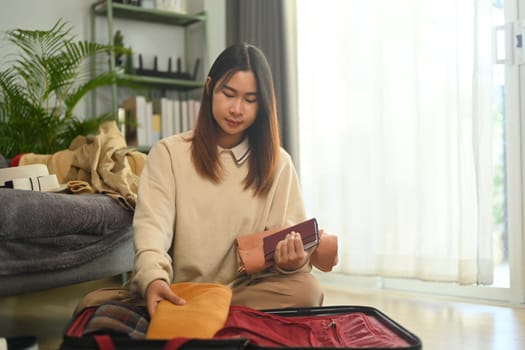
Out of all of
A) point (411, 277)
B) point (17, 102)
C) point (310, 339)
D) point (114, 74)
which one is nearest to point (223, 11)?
point (114, 74)

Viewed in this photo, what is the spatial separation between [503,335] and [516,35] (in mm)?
1224

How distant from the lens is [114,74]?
129 inches

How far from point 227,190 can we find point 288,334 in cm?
44

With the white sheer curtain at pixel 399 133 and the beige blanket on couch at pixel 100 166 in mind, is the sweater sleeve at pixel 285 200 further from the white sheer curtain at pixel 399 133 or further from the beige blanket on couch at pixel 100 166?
the white sheer curtain at pixel 399 133

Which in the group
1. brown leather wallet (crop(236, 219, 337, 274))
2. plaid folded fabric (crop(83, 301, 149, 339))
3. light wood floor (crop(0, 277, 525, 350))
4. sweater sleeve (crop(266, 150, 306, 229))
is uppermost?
sweater sleeve (crop(266, 150, 306, 229))

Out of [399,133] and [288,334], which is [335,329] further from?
[399,133]

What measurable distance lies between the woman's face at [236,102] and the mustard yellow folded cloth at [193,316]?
17.3 inches

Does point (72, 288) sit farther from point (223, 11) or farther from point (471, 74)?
point (471, 74)

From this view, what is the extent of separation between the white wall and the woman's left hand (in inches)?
95.9

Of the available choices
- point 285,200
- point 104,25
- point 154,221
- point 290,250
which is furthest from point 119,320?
point 104,25

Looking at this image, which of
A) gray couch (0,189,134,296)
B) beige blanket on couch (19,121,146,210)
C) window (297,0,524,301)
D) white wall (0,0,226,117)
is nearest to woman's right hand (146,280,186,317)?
gray couch (0,189,134,296)

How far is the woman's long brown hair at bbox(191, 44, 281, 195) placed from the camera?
1558 millimetres

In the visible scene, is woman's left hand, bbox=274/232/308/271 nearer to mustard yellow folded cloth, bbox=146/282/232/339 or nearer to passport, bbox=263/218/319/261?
passport, bbox=263/218/319/261

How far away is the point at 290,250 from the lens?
4.73 feet
